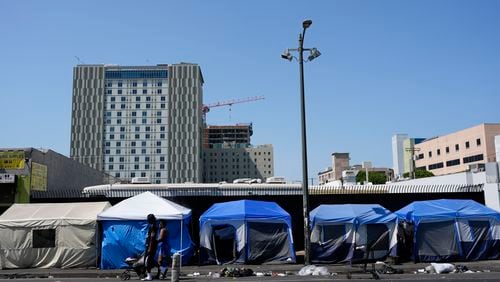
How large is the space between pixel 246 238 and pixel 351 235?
13.4 feet

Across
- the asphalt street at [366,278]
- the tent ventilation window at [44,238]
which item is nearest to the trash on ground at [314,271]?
the asphalt street at [366,278]

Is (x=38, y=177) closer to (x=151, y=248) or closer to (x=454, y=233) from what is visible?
(x=151, y=248)

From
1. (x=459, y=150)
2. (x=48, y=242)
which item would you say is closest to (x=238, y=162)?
(x=459, y=150)

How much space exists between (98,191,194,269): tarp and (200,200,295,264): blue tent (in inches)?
30.1

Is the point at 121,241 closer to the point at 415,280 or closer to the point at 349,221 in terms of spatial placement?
the point at 349,221

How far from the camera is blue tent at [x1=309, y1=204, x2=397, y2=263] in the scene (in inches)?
742

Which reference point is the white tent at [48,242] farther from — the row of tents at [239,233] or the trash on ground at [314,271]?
the trash on ground at [314,271]

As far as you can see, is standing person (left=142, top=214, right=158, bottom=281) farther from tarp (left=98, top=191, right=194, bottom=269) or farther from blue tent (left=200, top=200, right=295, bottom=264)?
blue tent (left=200, top=200, right=295, bottom=264)

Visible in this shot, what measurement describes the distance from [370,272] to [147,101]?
161 meters

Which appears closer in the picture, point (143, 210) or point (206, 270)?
point (206, 270)

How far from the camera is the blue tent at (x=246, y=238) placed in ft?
60.9

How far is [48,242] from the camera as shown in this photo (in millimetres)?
18234

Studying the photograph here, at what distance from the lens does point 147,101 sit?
17062cm

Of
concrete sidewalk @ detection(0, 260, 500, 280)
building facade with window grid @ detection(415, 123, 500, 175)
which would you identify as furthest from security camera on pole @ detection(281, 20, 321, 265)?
building facade with window grid @ detection(415, 123, 500, 175)
